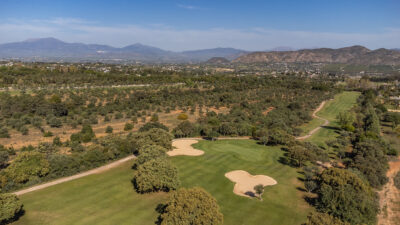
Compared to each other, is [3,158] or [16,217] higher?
[3,158]

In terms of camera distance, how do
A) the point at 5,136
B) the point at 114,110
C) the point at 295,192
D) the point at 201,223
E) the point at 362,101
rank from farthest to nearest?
the point at 362,101 → the point at 114,110 → the point at 5,136 → the point at 295,192 → the point at 201,223

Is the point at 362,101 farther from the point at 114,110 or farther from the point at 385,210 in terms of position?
the point at 114,110

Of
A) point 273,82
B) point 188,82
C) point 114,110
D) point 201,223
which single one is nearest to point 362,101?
point 273,82

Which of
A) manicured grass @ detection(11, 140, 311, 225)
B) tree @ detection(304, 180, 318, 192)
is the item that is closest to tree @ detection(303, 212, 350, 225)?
manicured grass @ detection(11, 140, 311, 225)

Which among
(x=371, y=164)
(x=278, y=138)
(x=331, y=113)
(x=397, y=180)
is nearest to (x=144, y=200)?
(x=278, y=138)

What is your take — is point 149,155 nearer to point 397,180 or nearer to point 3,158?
point 3,158
